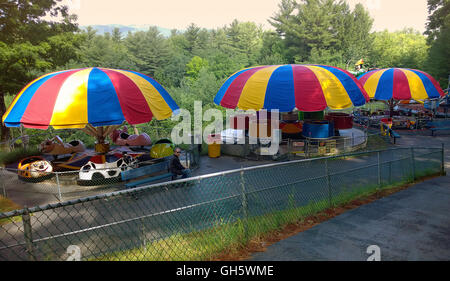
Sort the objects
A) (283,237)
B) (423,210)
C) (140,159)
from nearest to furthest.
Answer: (283,237)
(423,210)
(140,159)

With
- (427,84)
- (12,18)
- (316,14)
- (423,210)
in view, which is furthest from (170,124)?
(423,210)

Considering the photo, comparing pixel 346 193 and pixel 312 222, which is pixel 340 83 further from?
pixel 312 222

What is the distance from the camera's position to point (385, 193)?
353 inches

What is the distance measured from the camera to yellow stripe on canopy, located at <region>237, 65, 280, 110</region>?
40.3 feet

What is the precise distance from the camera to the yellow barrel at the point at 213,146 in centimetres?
1523

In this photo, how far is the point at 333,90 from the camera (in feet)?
40.8

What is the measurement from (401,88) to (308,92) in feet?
33.0

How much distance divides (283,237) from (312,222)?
3.35ft

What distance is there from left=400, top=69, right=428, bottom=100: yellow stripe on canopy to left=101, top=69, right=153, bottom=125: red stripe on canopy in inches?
640

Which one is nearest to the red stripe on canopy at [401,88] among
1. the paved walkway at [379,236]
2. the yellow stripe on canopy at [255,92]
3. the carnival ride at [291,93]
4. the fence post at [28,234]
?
the carnival ride at [291,93]

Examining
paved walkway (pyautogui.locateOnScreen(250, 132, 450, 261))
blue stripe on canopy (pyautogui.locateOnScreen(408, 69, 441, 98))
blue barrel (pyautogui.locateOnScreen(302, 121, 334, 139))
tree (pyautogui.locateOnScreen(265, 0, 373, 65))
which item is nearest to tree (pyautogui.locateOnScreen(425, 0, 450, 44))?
tree (pyautogui.locateOnScreen(265, 0, 373, 65))

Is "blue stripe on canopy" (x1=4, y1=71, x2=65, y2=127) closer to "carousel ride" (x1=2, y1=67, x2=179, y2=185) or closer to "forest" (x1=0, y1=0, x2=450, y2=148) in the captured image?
"carousel ride" (x1=2, y1=67, x2=179, y2=185)

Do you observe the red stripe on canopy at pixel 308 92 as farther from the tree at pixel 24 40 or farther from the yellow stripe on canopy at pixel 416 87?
the tree at pixel 24 40

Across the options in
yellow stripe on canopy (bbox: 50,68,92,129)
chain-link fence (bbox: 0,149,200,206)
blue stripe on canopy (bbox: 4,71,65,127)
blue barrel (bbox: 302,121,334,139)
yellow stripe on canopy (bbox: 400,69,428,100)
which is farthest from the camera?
yellow stripe on canopy (bbox: 400,69,428,100)
